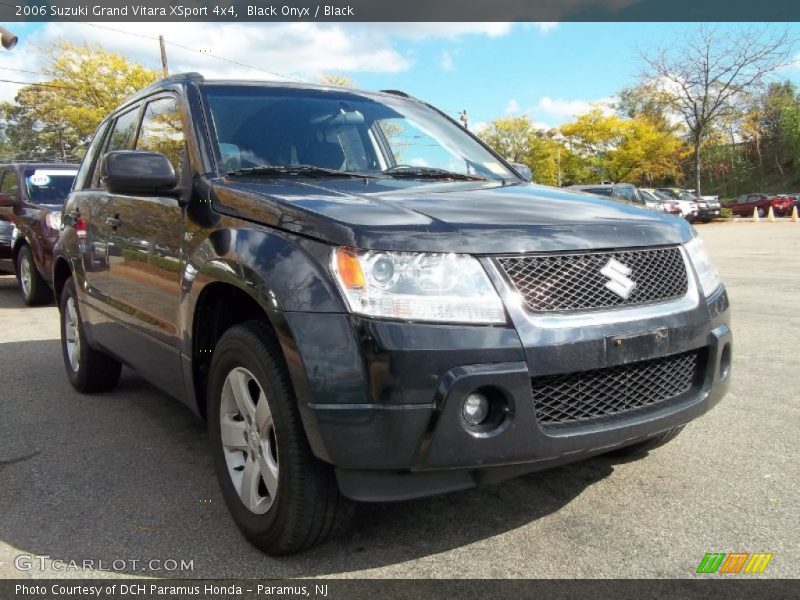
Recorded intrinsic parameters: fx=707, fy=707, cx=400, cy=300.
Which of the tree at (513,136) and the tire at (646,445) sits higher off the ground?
the tree at (513,136)

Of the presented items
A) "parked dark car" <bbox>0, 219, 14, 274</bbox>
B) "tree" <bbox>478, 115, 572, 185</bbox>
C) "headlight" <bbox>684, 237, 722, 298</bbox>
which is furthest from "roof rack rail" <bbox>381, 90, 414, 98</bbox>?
"tree" <bbox>478, 115, 572, 185</bbox>

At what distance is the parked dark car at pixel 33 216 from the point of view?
28.1ft

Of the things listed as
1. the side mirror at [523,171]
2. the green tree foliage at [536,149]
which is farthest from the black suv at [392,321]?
the green tree foliage at [536,149]

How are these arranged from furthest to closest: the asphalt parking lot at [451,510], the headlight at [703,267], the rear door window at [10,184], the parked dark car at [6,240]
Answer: the parked dark car at [6,240] → the rear door window at [10,184] → the headlight at [703,267] → the asphalt parking lot at [451,510]

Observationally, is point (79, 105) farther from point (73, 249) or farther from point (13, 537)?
point (13, 537)

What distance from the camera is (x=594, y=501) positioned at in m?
2.95

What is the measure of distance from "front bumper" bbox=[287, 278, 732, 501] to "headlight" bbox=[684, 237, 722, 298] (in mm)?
662

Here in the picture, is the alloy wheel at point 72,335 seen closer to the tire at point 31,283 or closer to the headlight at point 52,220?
the headlight at point 52,220

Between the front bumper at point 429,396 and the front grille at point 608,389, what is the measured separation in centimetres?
5

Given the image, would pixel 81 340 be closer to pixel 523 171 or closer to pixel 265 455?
pixel 265 455

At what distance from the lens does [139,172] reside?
9.84ft

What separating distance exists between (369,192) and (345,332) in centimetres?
78

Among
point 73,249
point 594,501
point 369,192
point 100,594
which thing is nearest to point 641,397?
point 594,501

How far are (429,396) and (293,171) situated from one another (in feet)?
4.69
